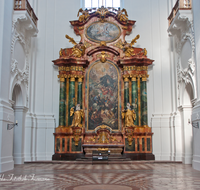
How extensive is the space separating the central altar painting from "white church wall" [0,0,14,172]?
221 inches

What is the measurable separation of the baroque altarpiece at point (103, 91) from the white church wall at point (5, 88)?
4335 mm

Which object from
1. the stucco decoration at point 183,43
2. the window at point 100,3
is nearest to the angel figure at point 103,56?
the window at point 100,3

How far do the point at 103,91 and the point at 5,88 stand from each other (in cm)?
634

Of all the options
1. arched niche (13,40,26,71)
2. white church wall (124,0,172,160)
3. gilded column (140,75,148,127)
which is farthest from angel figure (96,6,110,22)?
arched niche (13,40,26,71)

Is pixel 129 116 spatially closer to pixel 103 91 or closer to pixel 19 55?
pixel 103 91

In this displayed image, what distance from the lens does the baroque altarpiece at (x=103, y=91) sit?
16.0 meters

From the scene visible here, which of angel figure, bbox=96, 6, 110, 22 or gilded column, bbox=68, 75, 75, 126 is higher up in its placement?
angel figure, bbox=96, 6, 110, 22

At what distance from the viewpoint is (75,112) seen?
627 inches

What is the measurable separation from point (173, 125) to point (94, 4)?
9.14 metres

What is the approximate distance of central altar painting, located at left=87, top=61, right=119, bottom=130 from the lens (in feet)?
54.6

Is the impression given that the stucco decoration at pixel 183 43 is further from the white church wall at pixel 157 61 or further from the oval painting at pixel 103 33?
the oval painting at pixel 103 33

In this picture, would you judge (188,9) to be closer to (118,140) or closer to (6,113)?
(118,140)

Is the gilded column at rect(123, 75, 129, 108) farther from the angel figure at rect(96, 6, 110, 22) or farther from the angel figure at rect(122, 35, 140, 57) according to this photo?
the angel figure at rect(96, 6, 110, 22)

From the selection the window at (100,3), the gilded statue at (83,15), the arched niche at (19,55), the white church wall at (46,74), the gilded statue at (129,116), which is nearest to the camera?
the arched niche at (19,55)
